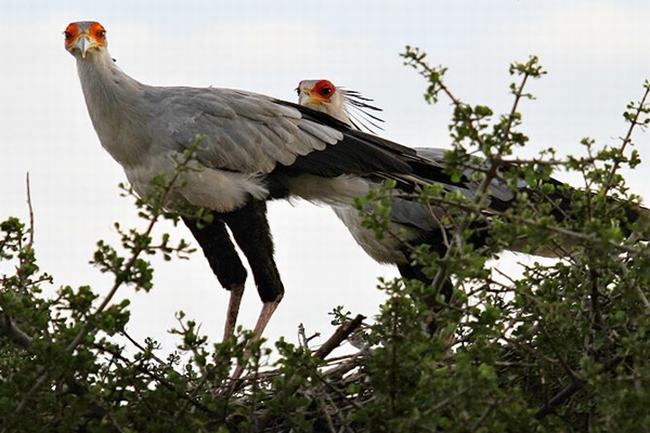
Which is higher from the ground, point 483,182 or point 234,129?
point 234,129

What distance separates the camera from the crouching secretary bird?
5574 mm

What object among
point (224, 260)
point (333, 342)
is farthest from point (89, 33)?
point (333, 342)

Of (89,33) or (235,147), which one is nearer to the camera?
(235,147)

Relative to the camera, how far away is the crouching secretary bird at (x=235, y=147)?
5.57 metres

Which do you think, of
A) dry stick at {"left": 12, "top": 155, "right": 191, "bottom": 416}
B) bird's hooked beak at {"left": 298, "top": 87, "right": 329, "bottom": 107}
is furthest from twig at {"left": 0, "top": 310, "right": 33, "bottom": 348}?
bird's hooked beak at {"left": 298, "top": 87, "right": 329, "bottom": 107}

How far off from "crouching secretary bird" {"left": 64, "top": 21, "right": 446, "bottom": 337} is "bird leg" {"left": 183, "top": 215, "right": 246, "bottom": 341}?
0.9 inches

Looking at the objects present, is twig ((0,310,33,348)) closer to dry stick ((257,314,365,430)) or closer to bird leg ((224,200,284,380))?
dry stick ((257,314,365,430))

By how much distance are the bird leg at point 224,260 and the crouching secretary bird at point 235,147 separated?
0.07 ft

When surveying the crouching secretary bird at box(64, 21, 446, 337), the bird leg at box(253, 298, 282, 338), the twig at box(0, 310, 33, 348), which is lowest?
the twig at box(0, 310, 33, 348)

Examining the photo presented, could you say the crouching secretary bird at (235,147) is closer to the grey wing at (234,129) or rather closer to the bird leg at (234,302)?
the grey wing at (234,129)

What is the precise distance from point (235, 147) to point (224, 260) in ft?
2.07

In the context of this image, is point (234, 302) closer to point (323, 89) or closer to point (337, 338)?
point (337, 338)

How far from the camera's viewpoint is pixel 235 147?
18.5ft

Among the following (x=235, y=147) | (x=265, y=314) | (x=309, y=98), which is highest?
(x=309, y=98)
